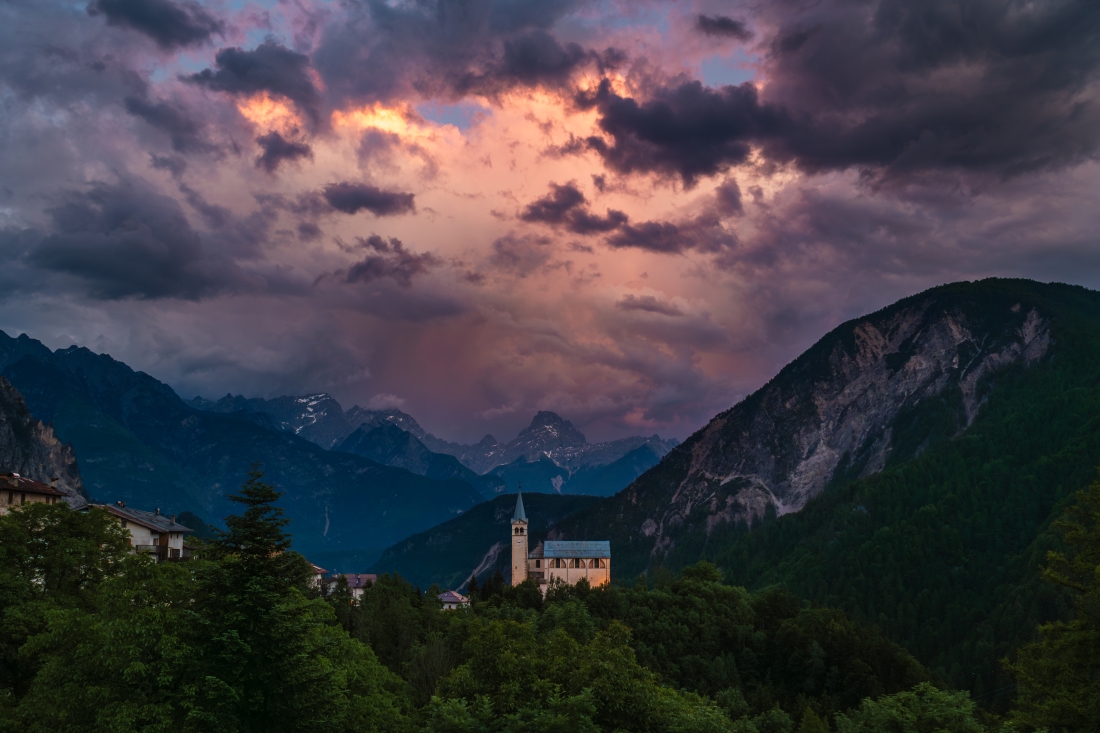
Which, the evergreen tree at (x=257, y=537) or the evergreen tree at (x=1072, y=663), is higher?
the evergreen tree at (x=257, y=537)

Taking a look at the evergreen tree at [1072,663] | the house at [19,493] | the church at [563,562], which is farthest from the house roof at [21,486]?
the evergreen tree at [1072,663]

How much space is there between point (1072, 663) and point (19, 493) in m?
109

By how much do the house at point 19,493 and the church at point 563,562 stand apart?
9589cm

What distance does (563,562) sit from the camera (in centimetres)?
19000

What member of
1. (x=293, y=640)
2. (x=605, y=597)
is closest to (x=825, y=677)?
(x=605, y=597)

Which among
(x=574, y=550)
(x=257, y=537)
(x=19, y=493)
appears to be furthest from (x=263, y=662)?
(x=574, y=550)

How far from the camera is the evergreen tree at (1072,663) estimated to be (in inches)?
2394

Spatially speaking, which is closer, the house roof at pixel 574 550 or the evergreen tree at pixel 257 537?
the evergreen tree at pixel 257 537

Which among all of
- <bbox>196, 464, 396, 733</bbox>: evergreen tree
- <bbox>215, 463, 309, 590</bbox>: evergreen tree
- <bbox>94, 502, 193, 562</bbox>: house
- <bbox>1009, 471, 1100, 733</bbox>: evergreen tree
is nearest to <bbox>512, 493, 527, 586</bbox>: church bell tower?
<bbox>94, 502, 193, 562</bbox>: house

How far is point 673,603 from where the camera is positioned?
6250 inches

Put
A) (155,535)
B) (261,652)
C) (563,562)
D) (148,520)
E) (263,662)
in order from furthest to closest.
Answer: (563,562) → (148,520) → (155,535) → (263,662) → (261,652)

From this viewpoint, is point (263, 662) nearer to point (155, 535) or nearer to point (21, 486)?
point (21, 486)

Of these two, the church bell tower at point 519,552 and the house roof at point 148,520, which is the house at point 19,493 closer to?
the house roof at point 148,520

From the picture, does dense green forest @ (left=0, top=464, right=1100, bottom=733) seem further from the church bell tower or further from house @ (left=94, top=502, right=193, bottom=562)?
Result: the church bell tower
